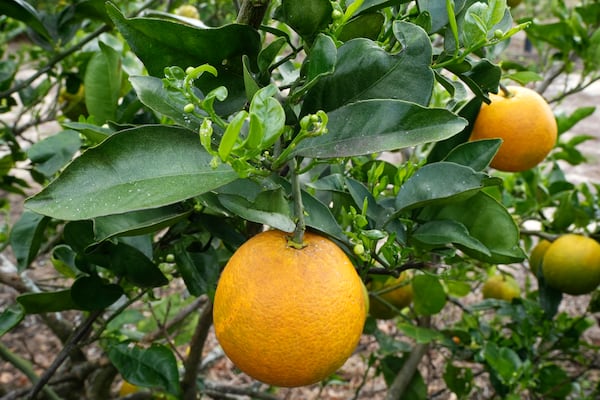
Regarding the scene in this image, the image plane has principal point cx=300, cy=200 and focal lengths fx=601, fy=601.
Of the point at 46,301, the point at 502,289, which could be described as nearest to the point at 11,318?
the point at 46,301

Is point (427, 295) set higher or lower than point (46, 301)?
lower

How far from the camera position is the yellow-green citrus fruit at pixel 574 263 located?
124cm

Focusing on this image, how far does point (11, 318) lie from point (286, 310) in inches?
20.6

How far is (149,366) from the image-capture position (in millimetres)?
975

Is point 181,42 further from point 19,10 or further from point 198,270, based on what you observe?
point 19,10

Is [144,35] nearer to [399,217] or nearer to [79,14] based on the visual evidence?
[399,217]

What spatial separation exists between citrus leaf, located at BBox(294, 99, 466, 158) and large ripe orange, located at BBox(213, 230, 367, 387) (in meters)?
0.10

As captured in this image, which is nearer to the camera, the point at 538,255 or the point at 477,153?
the point at 477,153

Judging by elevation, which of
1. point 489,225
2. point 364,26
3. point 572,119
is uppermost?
point 364,26

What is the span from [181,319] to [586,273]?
101 centimetres

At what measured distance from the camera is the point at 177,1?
1372mm

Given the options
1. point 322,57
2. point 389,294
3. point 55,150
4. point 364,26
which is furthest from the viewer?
point 389,294

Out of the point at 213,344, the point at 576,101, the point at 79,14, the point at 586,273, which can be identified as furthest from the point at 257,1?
the point at 576,101

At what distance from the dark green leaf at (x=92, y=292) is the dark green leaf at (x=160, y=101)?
35 cm
